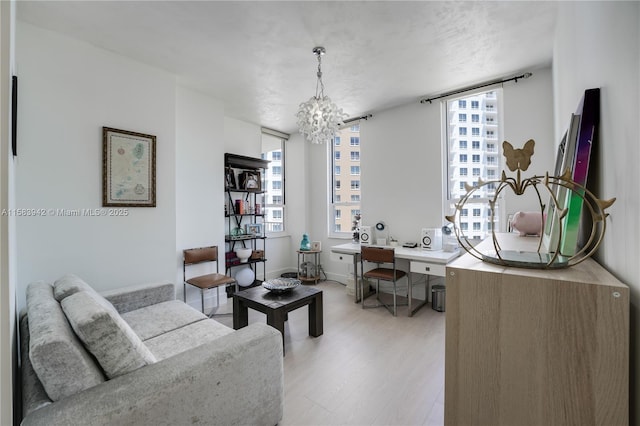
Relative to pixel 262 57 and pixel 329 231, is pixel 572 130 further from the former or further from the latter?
pixel 329 231

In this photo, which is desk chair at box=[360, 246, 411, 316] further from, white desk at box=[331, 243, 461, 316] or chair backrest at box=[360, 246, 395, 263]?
white desk at box=[331, 243, 461, 316]

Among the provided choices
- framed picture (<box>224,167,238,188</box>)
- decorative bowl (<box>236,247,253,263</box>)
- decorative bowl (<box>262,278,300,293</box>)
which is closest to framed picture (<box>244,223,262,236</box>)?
decorative bowl (<box>236,247,253,263</box>)

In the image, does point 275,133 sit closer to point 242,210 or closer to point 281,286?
point 242,210

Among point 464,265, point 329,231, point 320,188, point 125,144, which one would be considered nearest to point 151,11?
point 125,144

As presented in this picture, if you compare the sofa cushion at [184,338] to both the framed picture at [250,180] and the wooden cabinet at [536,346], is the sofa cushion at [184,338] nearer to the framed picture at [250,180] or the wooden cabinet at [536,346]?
the wooden cabinet at [536,346]

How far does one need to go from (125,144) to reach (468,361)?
3.15 metres

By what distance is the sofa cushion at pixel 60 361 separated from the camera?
97 centimetres

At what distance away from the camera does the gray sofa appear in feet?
3.19

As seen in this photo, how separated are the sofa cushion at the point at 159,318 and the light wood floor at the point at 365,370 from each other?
88 cm

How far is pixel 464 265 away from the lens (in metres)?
0.91

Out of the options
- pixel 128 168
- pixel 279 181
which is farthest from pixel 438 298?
pixel 128 168

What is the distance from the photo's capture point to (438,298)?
3.32 m

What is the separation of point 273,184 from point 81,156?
9.82 ft

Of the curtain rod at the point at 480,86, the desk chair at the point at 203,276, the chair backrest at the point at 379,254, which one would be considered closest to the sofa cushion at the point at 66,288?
the desk chair at the point at 203,276
